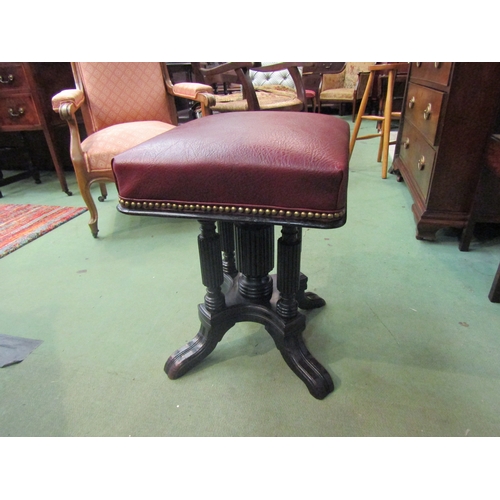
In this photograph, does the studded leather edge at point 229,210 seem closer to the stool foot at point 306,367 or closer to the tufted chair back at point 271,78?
the stool foot at point 306,367

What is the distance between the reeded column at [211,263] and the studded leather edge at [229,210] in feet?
0.51

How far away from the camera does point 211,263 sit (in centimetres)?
82

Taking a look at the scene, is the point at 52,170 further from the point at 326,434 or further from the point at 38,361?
the point at 326,434

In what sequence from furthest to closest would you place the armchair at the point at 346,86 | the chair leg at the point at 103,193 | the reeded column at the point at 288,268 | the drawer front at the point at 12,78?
the armchair at the point at 346,86 → the chair leg at the point at 103,193 → the drawer front at the point at 12,78 → the reeded column at the point at 288,268

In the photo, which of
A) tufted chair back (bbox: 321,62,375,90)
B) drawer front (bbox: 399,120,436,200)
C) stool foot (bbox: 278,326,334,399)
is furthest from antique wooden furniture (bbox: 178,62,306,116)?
tufted chair back (bbox: 321,62,375,90)

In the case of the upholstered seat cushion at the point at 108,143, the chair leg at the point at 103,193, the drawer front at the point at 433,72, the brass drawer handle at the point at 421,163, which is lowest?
the chair leg at the point at 103,193

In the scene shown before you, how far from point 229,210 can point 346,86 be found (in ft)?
15.8

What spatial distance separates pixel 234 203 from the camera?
591 mm

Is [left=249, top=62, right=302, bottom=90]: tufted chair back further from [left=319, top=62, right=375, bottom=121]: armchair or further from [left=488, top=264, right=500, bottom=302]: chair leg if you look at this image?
[left=488, top=264, right=500, bottom=302]: chair leg

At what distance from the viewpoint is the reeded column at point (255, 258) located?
2.73 ft

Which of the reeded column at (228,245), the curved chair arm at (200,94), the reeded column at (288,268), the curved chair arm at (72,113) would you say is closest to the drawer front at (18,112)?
the curved chair arm at (72,113)

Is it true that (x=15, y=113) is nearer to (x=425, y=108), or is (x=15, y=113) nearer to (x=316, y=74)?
(x=425, y=108)

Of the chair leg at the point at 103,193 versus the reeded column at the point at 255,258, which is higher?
the reeded column at the point at 255,258

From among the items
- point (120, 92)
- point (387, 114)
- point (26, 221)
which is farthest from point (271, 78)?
point (26, 221)
